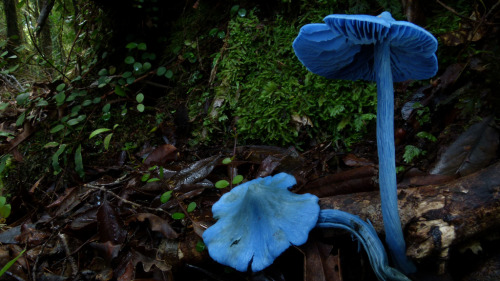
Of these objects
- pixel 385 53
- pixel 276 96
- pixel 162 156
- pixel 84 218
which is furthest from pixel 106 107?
pixel 385 53

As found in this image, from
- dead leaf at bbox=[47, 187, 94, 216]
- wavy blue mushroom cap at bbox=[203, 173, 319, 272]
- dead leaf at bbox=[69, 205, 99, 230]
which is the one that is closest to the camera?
wavy blue mushroom cap at bbox=[203, 173, 319, 272]

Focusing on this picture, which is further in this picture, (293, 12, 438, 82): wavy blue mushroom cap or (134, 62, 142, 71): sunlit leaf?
(134, 62, 142, 71): sunlit leaf

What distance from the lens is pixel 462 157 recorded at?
1638 millimetres

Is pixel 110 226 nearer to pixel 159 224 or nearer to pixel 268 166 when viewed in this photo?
pixel 159 224

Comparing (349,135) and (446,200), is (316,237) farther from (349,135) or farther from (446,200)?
(349,135)

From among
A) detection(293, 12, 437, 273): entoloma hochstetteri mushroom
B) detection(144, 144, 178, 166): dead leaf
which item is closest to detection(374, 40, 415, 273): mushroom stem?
detection(293, 12, 437, 273): entoloma hochstetteri mushroom

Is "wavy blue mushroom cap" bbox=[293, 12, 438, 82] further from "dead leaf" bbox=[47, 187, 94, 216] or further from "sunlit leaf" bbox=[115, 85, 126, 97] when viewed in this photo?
"sunlit leaf" bbox=[115, 85, 126, 97]

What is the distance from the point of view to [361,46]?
1429 millimetres

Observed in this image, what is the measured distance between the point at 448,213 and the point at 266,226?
31.1 inches

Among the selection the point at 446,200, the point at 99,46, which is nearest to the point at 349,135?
the point at 446,200

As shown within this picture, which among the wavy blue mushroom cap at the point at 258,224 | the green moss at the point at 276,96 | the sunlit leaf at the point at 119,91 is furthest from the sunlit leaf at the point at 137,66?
the wavy blue mushroom cap at the point at 258,224

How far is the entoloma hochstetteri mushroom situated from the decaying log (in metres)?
0.10

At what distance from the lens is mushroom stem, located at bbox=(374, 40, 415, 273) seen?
4.09 feet

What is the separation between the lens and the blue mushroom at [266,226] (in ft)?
4.38
